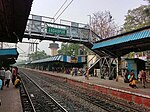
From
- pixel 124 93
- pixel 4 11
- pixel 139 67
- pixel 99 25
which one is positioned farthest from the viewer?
pixel 99 25

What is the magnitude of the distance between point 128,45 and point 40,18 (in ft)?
33.7

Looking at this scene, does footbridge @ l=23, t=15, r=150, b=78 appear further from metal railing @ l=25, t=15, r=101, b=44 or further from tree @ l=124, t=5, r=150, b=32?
tree @ l=124, t=5, r=150, b=32

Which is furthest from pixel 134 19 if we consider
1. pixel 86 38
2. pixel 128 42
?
pixel 128 42

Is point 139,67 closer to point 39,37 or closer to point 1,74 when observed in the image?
point 39,37

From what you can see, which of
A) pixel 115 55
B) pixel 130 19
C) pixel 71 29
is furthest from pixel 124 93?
pixel 130 19

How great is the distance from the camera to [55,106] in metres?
10.7

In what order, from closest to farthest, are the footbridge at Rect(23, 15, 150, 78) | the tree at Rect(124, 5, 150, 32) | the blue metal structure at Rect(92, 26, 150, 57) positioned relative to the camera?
the blue metal structure at Rect(92, 26, 150, 57)
the footbridge at Rect(23, 15, 150, 78)
the tree at Rect(124, 5, 150, 32)

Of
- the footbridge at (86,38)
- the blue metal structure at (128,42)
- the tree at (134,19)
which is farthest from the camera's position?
the tree at (134,19)

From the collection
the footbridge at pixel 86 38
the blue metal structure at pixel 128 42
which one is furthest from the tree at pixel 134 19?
the blue metal structure at pixel 128 42

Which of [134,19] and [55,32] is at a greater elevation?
[134,19]

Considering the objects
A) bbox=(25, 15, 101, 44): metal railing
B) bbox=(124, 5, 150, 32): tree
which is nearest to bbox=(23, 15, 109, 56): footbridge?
bbox=(25, 15, 101, 44): metal railing

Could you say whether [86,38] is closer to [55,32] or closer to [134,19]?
[55,32]

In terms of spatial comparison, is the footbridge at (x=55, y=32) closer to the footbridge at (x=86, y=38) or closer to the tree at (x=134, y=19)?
the footbridge at (x=86, y=38)

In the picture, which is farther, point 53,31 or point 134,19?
point 134,19
